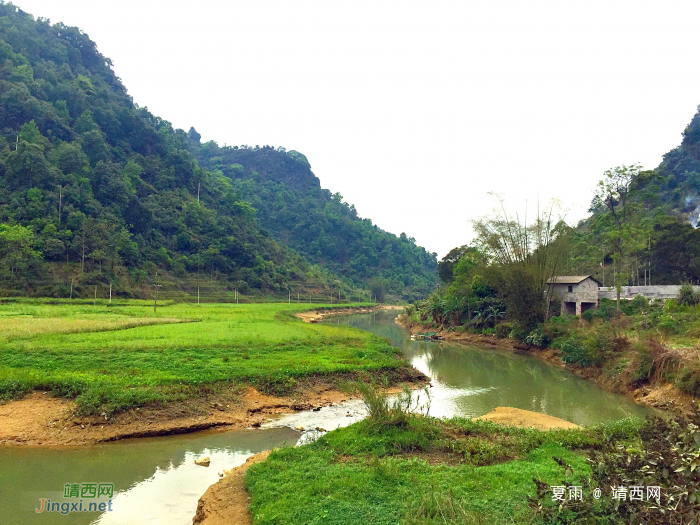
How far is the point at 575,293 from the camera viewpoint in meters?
30.1

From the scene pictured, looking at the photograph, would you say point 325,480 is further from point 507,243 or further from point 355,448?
point 507,243

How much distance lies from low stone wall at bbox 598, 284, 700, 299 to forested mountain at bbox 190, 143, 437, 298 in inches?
2463

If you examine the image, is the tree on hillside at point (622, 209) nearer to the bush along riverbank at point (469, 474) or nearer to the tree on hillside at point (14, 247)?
the bush along riverbank at point (469, 474)

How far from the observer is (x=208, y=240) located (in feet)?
214

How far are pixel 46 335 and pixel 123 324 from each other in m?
5.27

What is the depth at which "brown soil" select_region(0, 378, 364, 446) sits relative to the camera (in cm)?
1026

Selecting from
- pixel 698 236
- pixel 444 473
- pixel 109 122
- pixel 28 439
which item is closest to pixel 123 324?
pixel 28 439

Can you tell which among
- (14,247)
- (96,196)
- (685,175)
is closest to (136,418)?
(14,247)

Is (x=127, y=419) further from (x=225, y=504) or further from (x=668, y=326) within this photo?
(x=668, y=326)

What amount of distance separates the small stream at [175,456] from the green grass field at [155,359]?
5.23 feet

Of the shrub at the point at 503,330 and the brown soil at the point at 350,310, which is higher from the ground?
the shrub at the point at 503,330

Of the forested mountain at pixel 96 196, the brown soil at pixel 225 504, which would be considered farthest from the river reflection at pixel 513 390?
the forested mountain at pixel 96 196

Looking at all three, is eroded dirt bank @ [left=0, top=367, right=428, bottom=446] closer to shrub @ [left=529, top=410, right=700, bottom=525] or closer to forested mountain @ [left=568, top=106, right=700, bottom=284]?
shrub @ [left=529, top=410, right=700, bottom=525]

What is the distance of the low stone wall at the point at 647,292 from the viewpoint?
26.4 m
